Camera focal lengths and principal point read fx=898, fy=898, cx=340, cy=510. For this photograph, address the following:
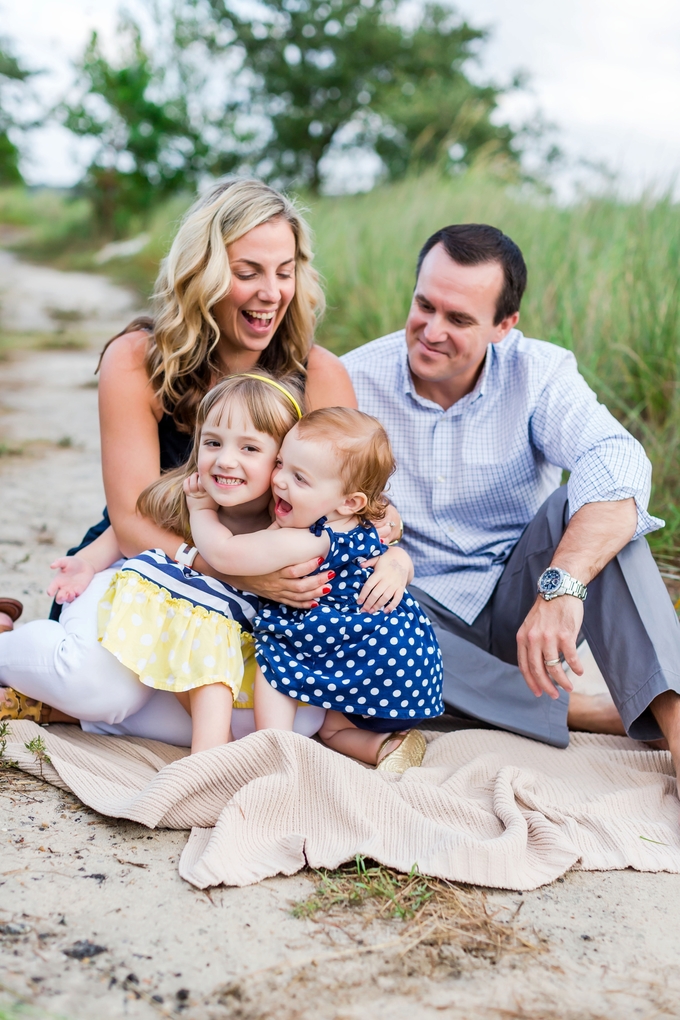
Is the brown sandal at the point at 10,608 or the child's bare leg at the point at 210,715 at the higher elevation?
the child's bare leg at the point at 210,715

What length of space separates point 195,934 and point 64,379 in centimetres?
666

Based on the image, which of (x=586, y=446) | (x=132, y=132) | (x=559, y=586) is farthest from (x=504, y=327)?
(x=132, y=132)

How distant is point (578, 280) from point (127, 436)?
3.00 metres

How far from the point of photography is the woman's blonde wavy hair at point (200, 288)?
2572 millimetres

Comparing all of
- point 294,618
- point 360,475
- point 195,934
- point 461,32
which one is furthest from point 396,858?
point 461,32

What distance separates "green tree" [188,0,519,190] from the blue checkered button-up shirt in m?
19.6

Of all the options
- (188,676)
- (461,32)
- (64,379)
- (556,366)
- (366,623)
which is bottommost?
(64,379)

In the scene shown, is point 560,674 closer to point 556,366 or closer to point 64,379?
point 556,366

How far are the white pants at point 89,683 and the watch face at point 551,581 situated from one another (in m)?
0.68

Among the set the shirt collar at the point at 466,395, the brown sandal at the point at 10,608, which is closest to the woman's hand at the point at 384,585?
the shirt collar at the point at 466,395

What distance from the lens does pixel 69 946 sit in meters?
1.55

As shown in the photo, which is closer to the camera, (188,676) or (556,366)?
(188,676)

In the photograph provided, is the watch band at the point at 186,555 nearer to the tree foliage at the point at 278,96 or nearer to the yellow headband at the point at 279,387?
the yellow headband at the point at 279,387

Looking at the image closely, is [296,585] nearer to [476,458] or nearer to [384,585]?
[384,585]
